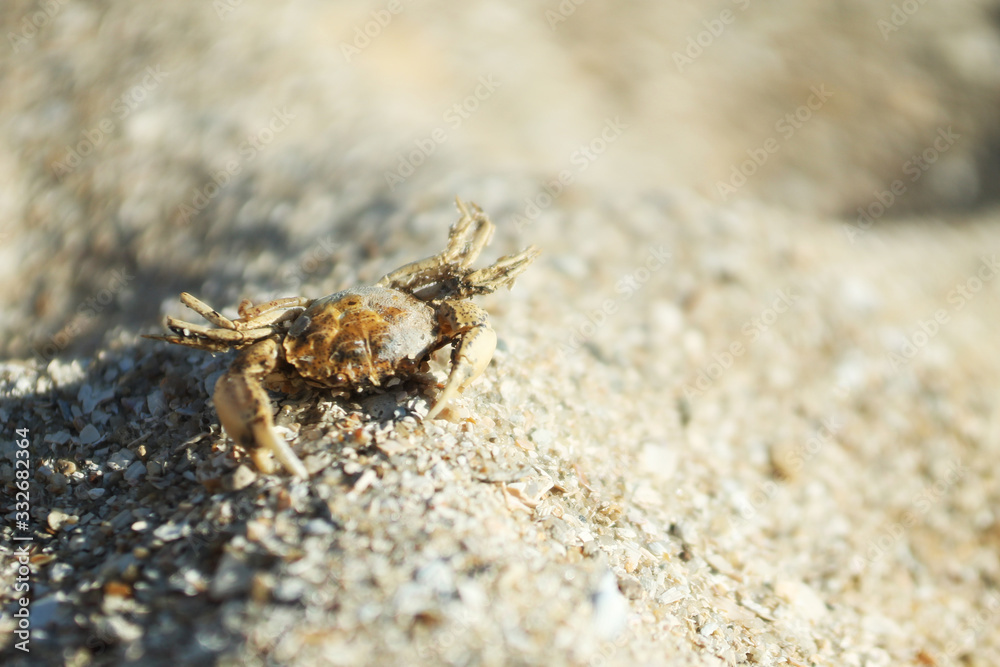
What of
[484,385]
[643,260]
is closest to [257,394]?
[484,385]

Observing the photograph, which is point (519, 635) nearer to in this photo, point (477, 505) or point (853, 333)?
point (477, 505)
